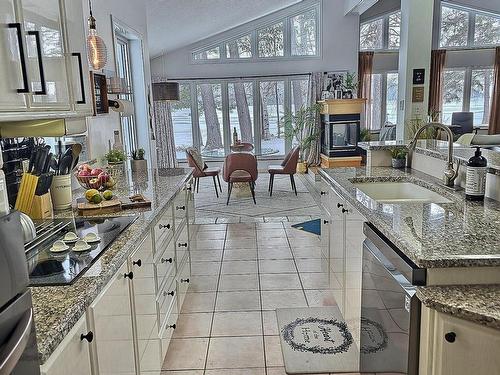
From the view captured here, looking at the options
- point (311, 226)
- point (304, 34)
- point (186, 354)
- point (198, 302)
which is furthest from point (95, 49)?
point (304, 34)

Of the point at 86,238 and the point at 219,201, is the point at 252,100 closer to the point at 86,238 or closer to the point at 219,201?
A: the point at 219,201

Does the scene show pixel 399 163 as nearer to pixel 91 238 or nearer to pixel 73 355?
pixel 91 238

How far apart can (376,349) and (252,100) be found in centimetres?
847

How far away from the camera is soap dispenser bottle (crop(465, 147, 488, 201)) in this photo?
6.42 ft

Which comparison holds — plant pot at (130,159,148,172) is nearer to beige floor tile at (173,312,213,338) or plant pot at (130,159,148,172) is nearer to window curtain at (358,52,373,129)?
beige floor tile at (173,312,213,338)

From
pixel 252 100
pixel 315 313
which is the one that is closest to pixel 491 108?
pixel 252 100

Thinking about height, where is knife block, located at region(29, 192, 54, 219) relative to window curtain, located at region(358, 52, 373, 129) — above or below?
below

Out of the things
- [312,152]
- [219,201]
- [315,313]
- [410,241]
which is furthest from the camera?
[312,152]

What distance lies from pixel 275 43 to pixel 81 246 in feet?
29.5

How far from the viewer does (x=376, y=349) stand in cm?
189

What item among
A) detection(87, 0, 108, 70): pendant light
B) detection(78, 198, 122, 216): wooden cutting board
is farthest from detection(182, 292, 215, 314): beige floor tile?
detection(87, 0, 108, 70): pendant light

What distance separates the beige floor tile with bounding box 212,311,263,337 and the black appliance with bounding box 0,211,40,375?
2.07m

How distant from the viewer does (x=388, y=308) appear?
5.49ft

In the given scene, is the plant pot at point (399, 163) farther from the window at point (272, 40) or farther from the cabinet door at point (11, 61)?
the window at point (272, 40)
